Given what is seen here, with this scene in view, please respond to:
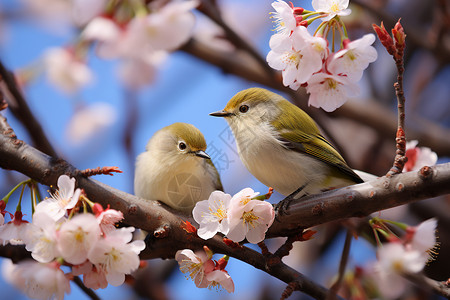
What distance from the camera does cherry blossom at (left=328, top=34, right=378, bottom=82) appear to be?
56.5 inches

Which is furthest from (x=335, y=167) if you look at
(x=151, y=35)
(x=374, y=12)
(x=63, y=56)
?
(x=63, y=56)

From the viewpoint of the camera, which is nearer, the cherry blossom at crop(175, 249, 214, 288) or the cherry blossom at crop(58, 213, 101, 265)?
the cherry blossom at crop(58, 213, 101, 265)

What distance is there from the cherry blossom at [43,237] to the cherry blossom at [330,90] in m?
0.95

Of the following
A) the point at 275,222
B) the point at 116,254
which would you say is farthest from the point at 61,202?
the point at 275,222

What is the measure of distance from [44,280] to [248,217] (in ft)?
2.26

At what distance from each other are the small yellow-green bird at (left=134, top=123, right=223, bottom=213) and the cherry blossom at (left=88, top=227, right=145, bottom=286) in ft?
2.33

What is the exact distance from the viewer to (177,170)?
2.50 m

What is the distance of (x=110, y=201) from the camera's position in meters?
1.74

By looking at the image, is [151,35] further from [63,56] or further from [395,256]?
[395,256]

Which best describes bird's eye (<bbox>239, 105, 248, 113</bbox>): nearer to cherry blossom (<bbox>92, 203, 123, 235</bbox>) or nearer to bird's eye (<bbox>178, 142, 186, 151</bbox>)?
bird's eye (<bbox>178, 142, 186, 151</bbox>)

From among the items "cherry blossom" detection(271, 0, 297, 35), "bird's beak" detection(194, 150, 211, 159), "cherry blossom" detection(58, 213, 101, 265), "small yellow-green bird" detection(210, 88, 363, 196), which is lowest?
"bird's beak" detection(194, 150, 211, 159)

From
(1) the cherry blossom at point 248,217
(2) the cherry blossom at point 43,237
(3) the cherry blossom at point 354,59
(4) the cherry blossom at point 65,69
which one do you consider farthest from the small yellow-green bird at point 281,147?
(4) the cherry blossom at point 65,69

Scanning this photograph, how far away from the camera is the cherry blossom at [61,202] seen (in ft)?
4.58

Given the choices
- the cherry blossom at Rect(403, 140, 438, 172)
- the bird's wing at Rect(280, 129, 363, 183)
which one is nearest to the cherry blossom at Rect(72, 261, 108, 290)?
the bird's wing at Rect(280, 129, 363, 183)
